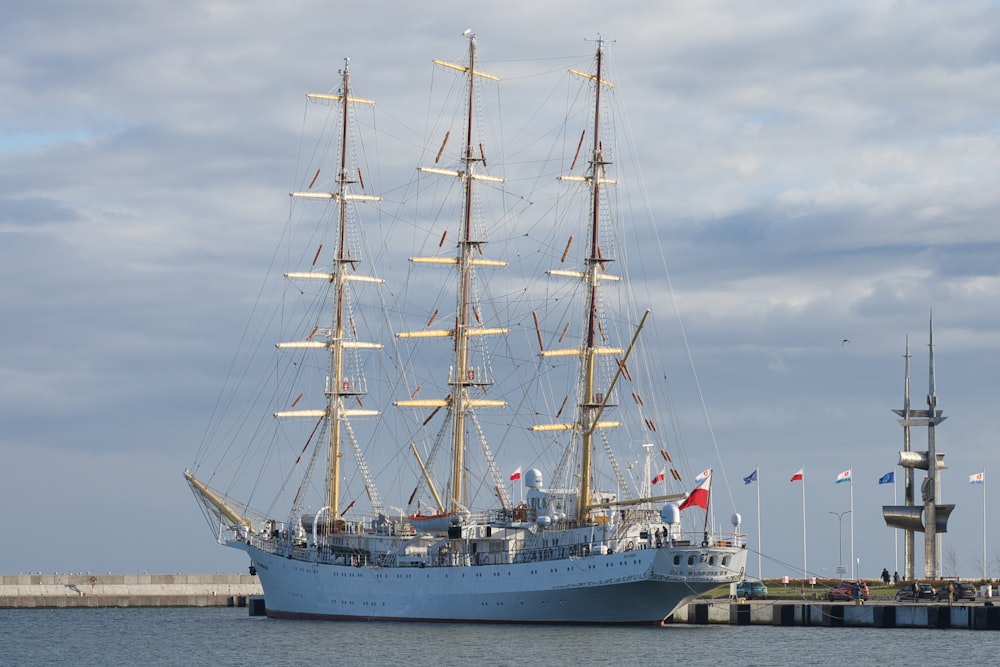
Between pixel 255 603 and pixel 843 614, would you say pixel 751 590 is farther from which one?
pixel 255 603

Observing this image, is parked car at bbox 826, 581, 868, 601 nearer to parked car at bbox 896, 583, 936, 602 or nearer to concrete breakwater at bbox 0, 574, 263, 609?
parked car at bbox 896, 583, 936, 602

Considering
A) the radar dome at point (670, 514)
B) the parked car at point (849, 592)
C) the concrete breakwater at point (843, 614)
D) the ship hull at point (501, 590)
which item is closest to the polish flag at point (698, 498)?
the radar dome at point (670, 514)

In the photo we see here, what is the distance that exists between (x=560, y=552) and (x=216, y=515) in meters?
33.5

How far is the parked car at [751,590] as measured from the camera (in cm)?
10269

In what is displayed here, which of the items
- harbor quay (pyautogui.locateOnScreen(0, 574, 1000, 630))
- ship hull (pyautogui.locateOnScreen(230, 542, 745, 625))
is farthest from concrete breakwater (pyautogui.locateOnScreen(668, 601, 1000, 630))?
ship hull (pyautogui.locateOnScreen(230, 542, 745, 625))

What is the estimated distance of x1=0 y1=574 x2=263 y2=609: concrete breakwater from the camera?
137750mm

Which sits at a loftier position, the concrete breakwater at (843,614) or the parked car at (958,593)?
the parked car at (958,593)

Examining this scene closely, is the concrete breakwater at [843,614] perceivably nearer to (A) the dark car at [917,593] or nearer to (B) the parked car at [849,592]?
(B) the parked car at [849,592]

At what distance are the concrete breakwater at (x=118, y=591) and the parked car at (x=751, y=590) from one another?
50.5 m

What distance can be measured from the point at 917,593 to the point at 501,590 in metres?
23.8

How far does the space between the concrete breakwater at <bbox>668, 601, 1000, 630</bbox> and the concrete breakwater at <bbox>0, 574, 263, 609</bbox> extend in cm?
5470

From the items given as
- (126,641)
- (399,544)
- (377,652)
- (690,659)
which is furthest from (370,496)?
(690,659)

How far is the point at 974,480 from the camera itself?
11231cm

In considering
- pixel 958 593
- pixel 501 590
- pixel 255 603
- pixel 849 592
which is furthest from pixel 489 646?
pixel 255 603
